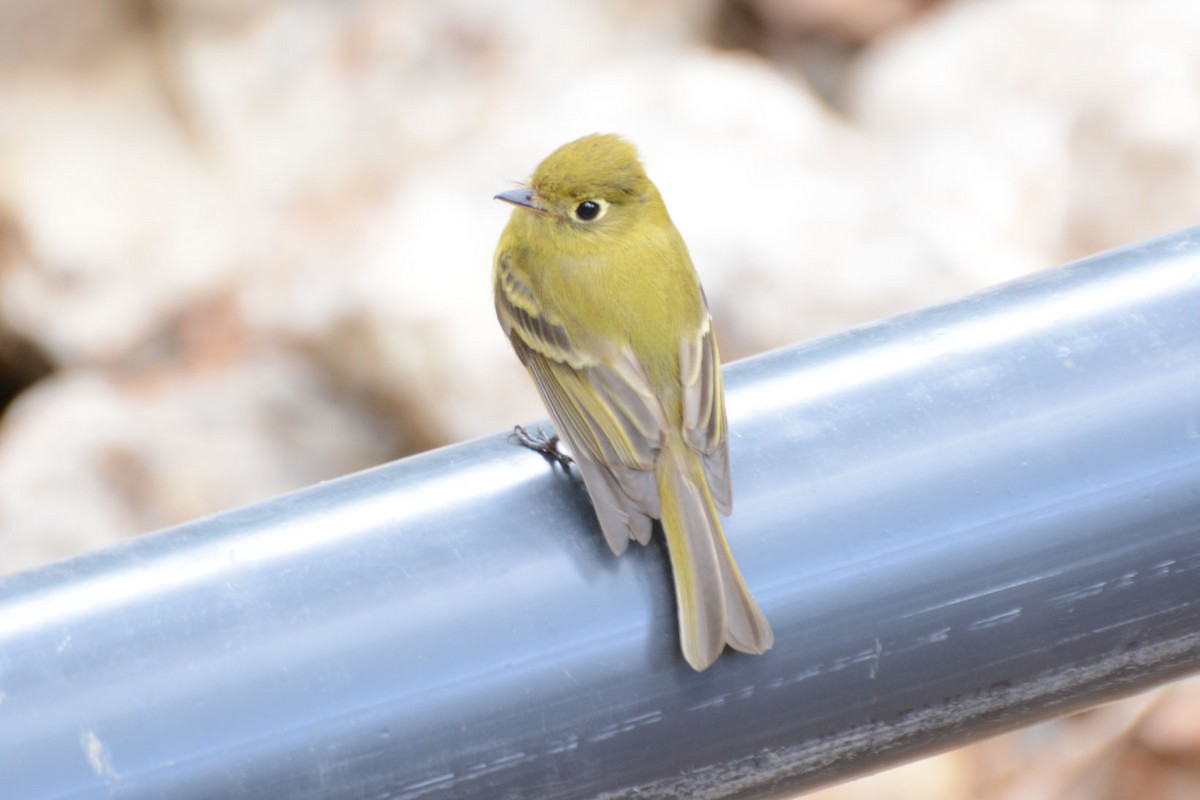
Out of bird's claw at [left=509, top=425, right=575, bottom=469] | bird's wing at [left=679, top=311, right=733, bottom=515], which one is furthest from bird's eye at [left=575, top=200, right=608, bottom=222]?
bird's claw at [left=509, top=425, right=575, bottom=469]

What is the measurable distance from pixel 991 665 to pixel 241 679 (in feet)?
2.12

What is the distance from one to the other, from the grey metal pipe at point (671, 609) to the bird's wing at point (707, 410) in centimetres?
4

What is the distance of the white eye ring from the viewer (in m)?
2.61

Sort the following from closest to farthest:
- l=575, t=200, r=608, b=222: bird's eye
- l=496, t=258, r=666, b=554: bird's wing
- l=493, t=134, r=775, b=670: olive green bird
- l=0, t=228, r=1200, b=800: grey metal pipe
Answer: l=0, t=228, r=1200, b=800: grey metal pipe < l=493, t=134, r=775, b=670: olive green bird < l=496, t=258, r=666, b=554: bird's wing < l=575, t=200, r=608, b=222: bird's eye

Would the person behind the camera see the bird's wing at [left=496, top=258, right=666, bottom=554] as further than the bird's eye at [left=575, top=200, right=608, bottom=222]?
No

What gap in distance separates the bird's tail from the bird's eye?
1120 millimetres

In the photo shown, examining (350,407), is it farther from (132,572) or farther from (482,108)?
(132,572)

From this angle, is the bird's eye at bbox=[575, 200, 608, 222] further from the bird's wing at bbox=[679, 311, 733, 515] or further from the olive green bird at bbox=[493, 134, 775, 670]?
the bird's wing at bbox=[679, 311, 733, 515]

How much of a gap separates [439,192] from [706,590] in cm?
543

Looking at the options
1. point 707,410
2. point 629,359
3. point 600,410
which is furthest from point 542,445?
point 629,359

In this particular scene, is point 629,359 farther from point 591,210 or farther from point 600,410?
point 591,210

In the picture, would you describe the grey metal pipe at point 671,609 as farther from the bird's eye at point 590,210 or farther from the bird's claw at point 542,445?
the bird's eye at point 590,210

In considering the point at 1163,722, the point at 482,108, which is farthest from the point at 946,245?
the point at 482,108

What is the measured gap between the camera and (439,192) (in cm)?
652
